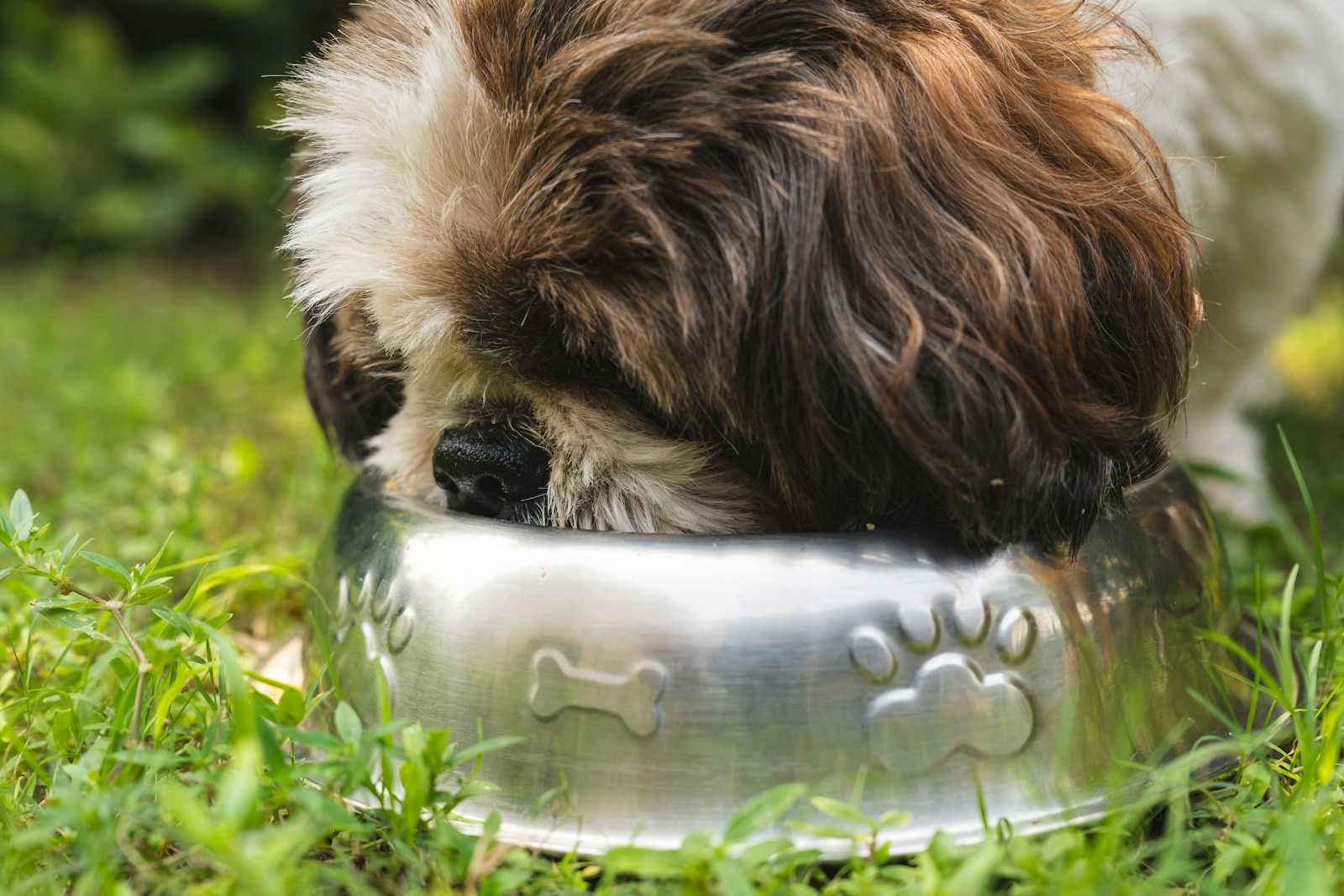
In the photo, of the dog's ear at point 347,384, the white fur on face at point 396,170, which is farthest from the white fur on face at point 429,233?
the dog's ear at point 347,384

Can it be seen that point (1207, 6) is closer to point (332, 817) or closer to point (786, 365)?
point (786, 365)

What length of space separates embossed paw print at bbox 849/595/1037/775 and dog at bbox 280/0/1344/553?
12cm

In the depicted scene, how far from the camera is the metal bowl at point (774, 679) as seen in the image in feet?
4.55

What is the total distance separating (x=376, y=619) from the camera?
1606mm

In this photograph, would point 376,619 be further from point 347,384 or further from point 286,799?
point 347,384

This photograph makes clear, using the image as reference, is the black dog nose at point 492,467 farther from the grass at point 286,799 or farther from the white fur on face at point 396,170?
the grass at point 286,799

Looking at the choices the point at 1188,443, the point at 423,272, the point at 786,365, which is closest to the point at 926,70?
the point at 786,365

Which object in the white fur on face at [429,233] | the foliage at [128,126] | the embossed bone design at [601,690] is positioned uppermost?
the white fur on face at [429,233]

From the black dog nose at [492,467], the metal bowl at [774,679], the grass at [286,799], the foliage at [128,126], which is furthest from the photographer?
the foliage at [128,126]

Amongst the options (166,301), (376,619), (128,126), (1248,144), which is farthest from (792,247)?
(128,126)

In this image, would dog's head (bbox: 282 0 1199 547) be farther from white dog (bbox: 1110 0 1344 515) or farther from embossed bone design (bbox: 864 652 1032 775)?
white dog (bbox: 1110 0 1344 515)

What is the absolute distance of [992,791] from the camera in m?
1.42

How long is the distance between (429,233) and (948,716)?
94 cm

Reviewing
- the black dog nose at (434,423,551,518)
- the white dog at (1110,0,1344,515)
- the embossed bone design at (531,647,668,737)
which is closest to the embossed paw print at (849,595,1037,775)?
the embossed bone design at (531,647,668,737)
